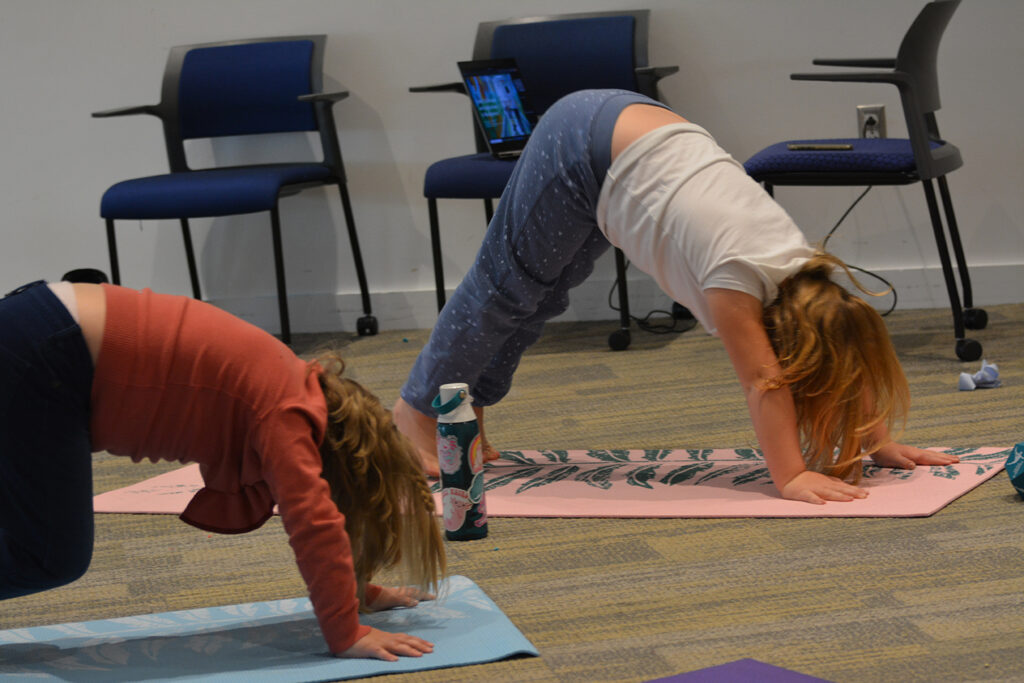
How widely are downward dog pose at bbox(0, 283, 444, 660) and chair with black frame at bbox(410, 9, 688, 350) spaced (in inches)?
75.4

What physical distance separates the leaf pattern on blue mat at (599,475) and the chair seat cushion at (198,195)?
1.41 metres

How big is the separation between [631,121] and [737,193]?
0.22m

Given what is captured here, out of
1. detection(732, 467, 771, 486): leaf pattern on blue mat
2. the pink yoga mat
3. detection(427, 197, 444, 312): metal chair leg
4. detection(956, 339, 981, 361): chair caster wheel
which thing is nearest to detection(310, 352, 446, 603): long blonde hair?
the pink yoga mat

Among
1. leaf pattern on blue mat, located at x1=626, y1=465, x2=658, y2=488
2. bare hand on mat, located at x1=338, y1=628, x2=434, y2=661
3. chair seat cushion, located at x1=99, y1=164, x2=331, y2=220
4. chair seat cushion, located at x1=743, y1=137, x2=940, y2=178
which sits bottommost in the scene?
leaf pattern on blue mat, located at x1=626, y1=465, x2=658, y2=488

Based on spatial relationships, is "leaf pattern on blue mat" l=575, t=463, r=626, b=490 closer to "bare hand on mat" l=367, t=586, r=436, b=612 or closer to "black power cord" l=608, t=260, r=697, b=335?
"bare hand on mat" l=367, t=586, r=436, b=612

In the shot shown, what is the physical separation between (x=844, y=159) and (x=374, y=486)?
6.04ft

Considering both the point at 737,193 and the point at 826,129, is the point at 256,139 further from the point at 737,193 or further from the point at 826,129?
the point at 737,193

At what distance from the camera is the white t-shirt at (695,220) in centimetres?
176

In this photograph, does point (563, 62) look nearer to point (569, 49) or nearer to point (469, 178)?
point (569, 49)

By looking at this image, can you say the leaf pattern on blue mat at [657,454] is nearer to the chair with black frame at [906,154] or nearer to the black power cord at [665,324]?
the chair with black frame at [906,154]

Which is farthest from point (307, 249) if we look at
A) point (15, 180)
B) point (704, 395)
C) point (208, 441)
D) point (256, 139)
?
point (208, 441)

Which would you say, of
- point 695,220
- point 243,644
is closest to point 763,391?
point 695,220

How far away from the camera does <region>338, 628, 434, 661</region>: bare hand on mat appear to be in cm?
135

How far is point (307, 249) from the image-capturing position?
12.6ft
